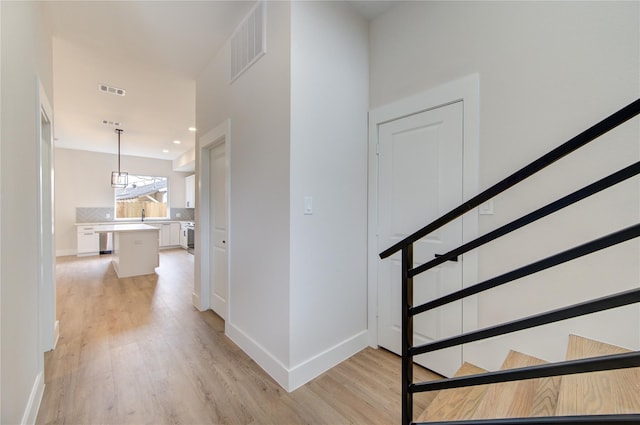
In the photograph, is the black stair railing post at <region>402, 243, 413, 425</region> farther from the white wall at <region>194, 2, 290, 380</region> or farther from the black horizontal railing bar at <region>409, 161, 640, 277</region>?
the white wall at <region>194, 2, 290, 380</region>

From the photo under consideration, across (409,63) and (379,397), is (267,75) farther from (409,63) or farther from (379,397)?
(379,397)

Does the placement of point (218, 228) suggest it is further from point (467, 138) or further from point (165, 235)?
point (165, 235)

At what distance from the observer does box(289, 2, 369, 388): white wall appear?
192 centimetres

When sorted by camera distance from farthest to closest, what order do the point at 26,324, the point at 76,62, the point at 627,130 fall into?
the point at 76,62 < the point at 26,324 < the point at 627,130

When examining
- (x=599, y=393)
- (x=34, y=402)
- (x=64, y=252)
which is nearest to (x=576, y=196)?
(x=599, y=393)

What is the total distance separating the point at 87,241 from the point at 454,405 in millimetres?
8832

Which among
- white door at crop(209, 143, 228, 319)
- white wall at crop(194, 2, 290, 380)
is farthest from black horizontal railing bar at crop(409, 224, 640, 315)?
white door at crop(209, 143, 228, 319)

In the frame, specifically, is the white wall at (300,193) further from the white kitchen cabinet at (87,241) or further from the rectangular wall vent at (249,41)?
the white kitchen cabinet at (87,241)

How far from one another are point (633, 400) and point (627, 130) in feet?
3.93

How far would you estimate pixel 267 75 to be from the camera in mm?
2105

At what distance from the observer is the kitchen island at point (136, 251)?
4.91 metres

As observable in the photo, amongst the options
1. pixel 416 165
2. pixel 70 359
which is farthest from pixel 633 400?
pixel 70 359

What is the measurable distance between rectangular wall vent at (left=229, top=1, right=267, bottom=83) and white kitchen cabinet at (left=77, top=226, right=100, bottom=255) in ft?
22.9

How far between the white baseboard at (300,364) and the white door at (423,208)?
0.30 meters
